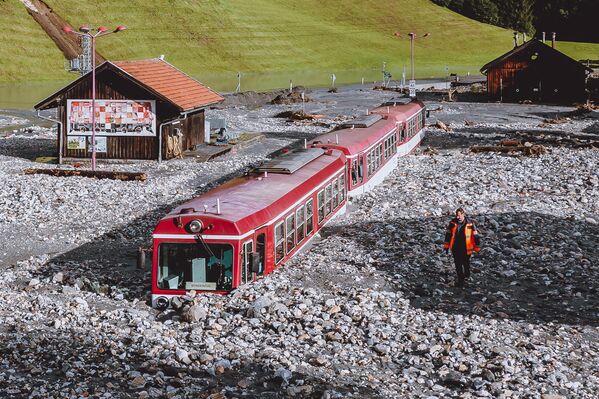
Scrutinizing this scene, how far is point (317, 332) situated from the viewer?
2203 cm

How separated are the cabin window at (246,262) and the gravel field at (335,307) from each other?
0.42 m

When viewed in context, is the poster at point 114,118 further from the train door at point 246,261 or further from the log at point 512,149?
the train door at point 246,261

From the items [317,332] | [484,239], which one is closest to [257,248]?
[317,332]

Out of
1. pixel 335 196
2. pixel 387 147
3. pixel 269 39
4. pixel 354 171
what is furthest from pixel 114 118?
pixel 269 39

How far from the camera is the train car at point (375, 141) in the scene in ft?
129

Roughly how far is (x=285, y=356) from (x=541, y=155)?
36.2m

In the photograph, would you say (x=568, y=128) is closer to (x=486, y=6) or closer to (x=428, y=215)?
(x=428, y=215)

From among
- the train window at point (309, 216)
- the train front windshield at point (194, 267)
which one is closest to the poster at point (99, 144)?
the train window at point (309, 216)

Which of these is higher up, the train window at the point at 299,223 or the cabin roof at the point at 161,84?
the cabin roof at the point at 161,84

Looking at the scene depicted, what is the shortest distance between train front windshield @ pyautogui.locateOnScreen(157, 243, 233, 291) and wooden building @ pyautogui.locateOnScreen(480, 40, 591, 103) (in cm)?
7780

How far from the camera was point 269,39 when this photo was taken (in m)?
162

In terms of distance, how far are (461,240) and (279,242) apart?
5.01m

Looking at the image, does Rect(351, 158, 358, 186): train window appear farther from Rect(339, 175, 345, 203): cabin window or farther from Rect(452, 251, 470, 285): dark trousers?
Rect(452, 251, 470, 285): dark trousers

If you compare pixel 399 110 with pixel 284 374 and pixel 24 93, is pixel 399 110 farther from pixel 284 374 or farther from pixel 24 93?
pixel 24 93
